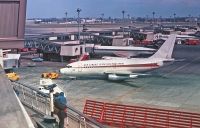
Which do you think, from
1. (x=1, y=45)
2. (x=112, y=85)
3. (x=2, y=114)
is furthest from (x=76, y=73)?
(x=2, y=114)

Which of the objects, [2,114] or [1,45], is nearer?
[2,114]

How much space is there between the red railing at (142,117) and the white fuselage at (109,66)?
84.4 feet

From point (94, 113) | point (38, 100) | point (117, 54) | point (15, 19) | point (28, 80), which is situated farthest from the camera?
point (117, 54)

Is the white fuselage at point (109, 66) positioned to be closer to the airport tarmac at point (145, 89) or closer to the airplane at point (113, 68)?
the airplane at point (113, 68)

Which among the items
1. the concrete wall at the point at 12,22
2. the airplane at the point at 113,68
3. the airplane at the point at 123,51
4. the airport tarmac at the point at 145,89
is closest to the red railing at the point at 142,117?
the airport tarmac at the point at 145,89

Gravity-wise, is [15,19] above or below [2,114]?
above

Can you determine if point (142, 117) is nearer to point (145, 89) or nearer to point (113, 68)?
point (145, 89)

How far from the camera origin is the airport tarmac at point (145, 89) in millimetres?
47469

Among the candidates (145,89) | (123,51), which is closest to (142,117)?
(145,89)

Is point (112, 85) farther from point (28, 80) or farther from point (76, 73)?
point (28, 80)

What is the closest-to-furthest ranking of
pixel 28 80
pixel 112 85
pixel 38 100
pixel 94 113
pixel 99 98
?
pixel 38 100
pixel 94 113
pixel 99 98
pixel 112 85
pixel 28 80

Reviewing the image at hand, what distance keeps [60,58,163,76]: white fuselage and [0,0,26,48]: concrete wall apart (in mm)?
42062

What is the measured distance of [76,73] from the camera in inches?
2491

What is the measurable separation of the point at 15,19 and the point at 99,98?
31501mm
